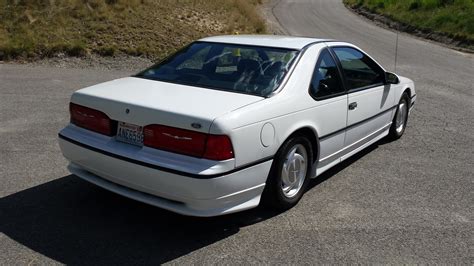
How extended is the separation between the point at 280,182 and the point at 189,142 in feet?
3.15

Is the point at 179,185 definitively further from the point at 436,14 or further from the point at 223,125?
the point at 436,14

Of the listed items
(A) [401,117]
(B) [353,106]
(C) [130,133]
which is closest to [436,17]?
(A) [401,117]

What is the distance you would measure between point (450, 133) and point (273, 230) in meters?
4.20

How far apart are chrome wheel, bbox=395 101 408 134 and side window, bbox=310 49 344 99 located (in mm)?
1962

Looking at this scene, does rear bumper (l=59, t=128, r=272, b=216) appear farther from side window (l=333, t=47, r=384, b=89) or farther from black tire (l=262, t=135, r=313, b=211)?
side window (l=333, t=47, r=384, b=89)

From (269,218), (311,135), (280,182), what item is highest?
(311,135)

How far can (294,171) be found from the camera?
4172 millimetres

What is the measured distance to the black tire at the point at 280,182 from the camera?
386 centimetres

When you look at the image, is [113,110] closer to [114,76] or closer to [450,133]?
[450,133]

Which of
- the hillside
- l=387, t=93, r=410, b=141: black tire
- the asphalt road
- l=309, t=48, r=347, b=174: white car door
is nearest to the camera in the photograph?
the asphalt road

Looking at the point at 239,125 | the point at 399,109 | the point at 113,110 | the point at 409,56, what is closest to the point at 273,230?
the point at 239,125

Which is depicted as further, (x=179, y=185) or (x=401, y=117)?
(x=401, y=117)

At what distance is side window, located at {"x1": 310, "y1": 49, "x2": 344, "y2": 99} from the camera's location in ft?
14.4

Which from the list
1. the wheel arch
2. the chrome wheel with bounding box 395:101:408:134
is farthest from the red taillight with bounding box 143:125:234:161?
the chrome wheel with bounding box 395:101:408:134
